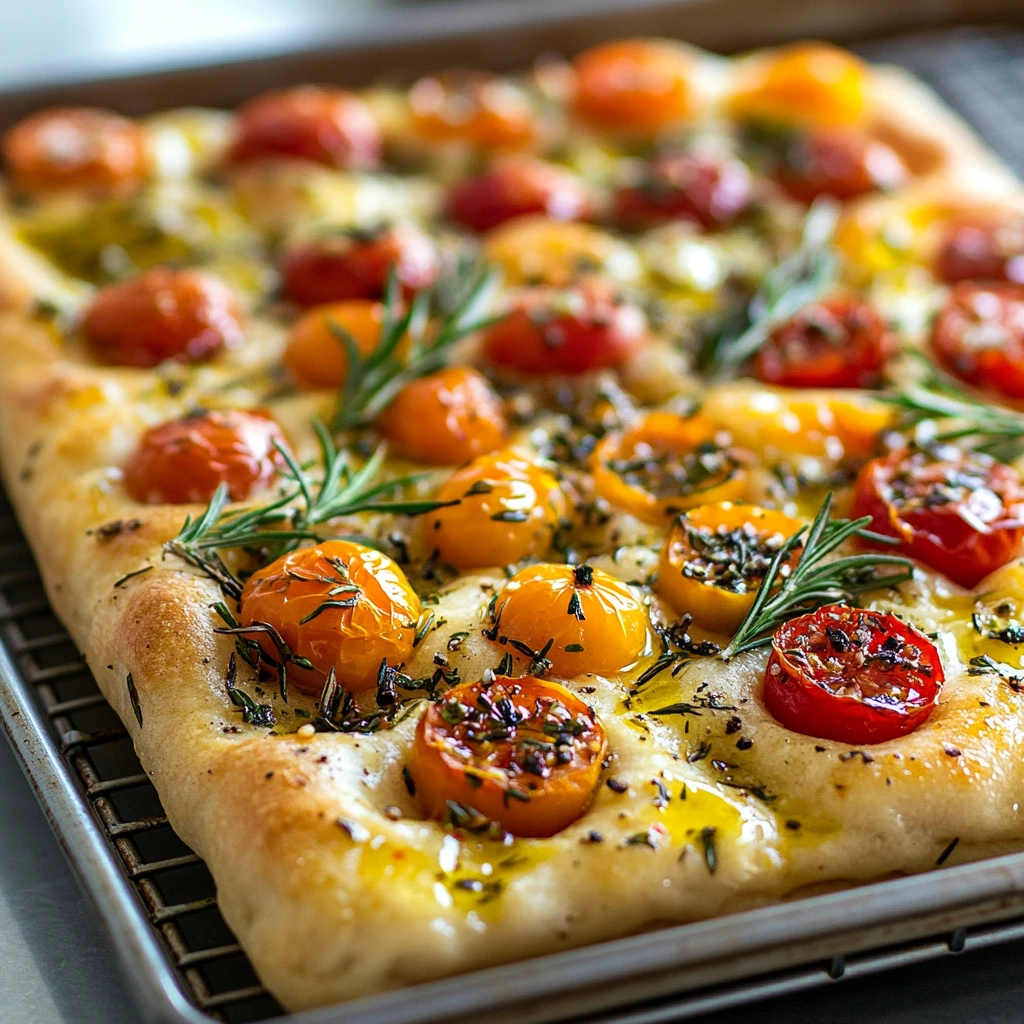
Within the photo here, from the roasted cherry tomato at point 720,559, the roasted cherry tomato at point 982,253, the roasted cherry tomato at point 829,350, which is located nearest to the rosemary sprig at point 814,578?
the roasted cherry tomato at point 720,559

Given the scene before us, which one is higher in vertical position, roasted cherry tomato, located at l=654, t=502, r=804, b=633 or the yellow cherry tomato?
the yellow cherry tomato

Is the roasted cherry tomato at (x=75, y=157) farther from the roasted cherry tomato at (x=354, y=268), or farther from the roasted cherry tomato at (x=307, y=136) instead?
the roasted cherry tomato at (x=354, y=268)

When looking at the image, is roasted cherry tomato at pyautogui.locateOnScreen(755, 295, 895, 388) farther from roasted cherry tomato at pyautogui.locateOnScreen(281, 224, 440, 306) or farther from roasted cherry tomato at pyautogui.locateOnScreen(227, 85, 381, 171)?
roasted cherry tomato at pyautogui.locateOnScreen(227, 85, 381, 171)

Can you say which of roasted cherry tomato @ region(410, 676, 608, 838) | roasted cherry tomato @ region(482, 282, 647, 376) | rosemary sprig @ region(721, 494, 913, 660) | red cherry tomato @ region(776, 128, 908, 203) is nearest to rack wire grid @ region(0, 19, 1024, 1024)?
roasted cherry tomato @ region(410, 676, 608, 838)

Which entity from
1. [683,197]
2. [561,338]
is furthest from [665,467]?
[683,197]

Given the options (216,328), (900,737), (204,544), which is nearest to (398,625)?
(204,544)

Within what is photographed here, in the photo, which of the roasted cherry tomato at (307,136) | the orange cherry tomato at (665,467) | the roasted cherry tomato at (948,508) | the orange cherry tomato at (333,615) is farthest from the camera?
the roasted cherry tomato at (307,136)

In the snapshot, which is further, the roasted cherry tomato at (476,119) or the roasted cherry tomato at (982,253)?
the roasted cherry tomato at (476,119)
